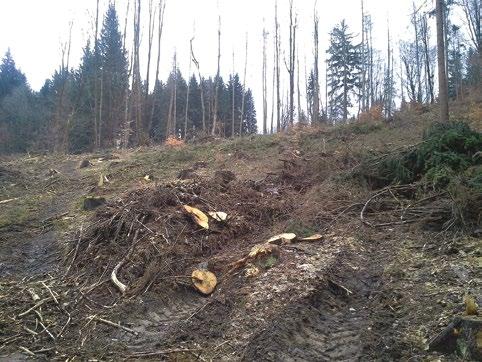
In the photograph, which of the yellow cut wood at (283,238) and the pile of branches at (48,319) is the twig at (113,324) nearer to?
the pile of branches at (48,319)

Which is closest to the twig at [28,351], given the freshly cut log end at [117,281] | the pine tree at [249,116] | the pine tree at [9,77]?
the freshly cut log end at [117,281]

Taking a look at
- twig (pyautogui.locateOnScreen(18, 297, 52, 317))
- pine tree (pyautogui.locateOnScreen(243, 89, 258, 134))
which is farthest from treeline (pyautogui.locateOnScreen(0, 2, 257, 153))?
twig (pyautogui.locateOnScreen(18, 297, 52, 317))

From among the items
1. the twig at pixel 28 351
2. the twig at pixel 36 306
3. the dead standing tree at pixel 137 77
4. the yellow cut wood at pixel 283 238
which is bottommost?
the twig at pixel 28 351

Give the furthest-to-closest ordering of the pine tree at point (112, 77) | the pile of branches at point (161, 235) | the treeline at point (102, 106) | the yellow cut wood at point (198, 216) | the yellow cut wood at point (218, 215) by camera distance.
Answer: the pine tree at point (112, 77)
the treeline at point (102, 106)
the yellow cut wood at point (218, 215)
the yellow cut wood at point (198, 216)
the pile of branches at point (161, 235)

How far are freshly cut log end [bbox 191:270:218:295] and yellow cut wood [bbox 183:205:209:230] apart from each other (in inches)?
60.4

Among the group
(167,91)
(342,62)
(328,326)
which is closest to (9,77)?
(167,91)

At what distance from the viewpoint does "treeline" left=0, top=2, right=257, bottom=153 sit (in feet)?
88.0

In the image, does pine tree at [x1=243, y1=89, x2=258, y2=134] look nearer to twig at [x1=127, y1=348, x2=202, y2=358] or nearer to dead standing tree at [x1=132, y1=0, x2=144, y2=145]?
dead standing tree at [x1=132, y1=0, x2=144, y2=145]

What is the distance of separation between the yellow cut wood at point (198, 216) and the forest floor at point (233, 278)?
0.13 meters

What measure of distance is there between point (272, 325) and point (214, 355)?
0.72 meters

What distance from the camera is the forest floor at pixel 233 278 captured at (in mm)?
4242

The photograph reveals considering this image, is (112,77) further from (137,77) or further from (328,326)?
(328,326)

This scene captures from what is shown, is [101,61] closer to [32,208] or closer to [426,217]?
[32,208]

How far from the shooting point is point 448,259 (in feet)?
17.4
